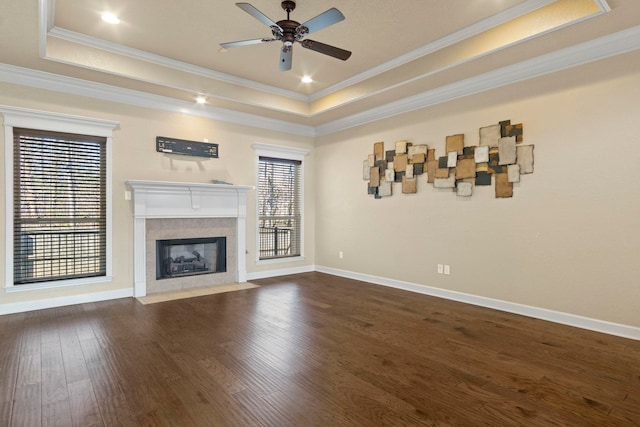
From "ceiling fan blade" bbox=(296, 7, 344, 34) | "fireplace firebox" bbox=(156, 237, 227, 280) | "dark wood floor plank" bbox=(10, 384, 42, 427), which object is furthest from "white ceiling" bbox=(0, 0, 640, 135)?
"dark wood floor plank" bbox=(10, 384, 42, 427)

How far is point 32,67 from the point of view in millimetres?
4012

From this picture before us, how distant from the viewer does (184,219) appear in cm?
527

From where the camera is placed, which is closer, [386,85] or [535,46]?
[535,46]

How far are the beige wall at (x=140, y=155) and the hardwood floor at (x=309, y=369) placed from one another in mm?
756

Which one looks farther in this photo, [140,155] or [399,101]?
[399,101]

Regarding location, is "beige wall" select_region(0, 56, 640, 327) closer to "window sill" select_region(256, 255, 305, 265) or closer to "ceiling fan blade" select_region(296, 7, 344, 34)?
"window sill" select_region(256, 255, 305, 265)

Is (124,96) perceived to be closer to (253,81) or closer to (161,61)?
(161,61)

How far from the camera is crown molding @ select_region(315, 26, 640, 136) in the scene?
3318 mm

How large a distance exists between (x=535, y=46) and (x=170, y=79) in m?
4.28

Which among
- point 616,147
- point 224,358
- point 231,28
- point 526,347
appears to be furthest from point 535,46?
point 224,358

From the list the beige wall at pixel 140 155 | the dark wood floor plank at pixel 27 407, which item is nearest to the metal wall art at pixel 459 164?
the beige wall at pixel 140 155

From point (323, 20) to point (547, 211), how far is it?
3.07 meters

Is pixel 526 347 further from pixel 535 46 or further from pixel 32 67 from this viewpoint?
pixel 32 67

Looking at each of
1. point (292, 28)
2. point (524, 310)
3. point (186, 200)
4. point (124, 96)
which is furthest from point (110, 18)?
point (524, 310)
